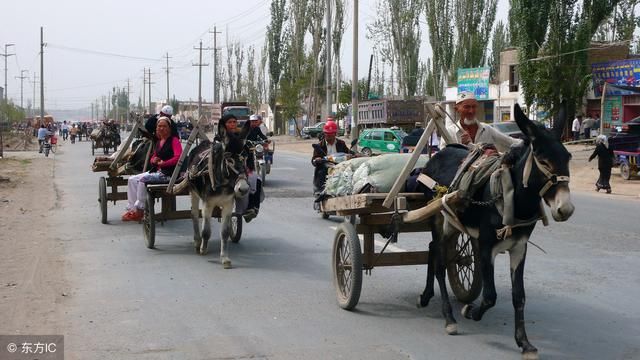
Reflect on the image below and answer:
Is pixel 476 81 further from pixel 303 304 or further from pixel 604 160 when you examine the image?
pixel 303 304

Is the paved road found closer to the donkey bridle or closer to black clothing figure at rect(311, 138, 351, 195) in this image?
A: black clothing figure at rect(311, 138, 351, 195)

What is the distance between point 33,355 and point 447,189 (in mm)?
3606

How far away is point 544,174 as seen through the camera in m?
5.54

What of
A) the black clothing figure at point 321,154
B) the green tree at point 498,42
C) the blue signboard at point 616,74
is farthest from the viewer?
the green tree at point 498,42

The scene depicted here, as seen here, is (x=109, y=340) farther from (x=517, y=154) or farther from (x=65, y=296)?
(x=517, y=154)

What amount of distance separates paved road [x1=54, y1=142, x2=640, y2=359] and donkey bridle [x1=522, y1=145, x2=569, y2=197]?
136 cm

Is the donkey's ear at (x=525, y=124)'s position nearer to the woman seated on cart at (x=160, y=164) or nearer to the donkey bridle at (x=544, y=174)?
the donkey bridle at (x=544, y=174)

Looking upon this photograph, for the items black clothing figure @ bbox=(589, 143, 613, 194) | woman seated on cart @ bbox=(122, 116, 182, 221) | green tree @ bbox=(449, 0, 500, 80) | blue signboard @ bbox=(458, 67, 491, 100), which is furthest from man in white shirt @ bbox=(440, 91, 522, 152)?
green tree @ bbox=(449, 0, 500, 80)

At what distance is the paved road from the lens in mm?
6277

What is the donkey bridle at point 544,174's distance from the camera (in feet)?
17.8

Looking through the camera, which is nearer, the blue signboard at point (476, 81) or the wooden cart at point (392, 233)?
the wooden cart at point (392, 233)

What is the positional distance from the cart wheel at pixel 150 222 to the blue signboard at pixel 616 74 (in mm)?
30513

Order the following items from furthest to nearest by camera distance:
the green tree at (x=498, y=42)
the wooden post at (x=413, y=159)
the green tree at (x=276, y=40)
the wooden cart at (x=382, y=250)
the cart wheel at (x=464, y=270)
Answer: the green tree at (x=276, y=40) < the green tree at (x=498, y=42) < the cart wheel at (x=464, y=270) < the wooden cart at (x=382, y=250) < the wooden post at (x=413, y=159)

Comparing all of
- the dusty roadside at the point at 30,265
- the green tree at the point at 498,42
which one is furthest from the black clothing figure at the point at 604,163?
the green tree at the point at 498,42
